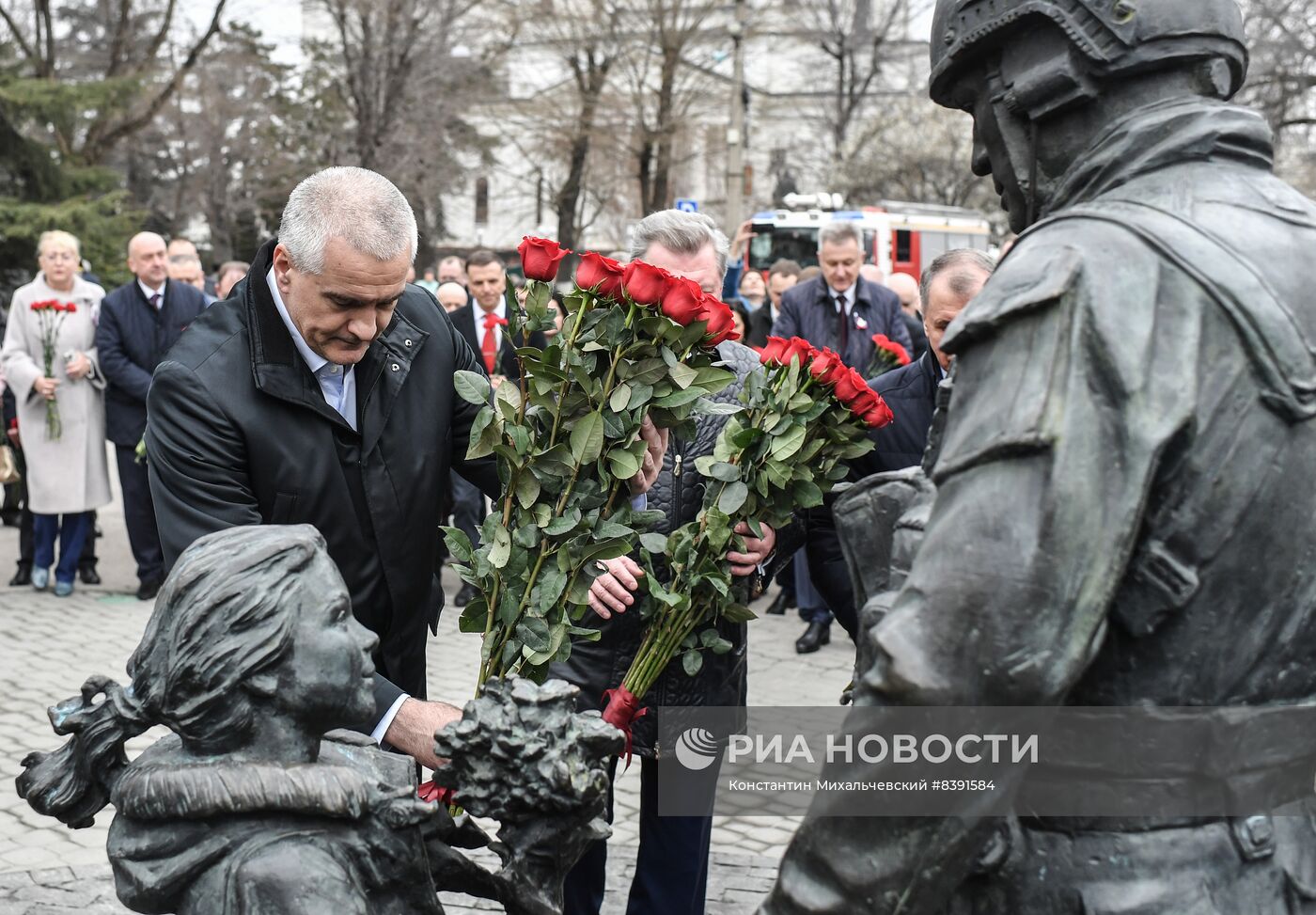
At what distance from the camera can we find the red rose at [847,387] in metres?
3.24

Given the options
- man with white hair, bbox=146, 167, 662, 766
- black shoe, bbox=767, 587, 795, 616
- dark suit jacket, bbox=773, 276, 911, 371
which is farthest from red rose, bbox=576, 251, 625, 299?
dark suit jacket, bbox=773, 276, 911, 371

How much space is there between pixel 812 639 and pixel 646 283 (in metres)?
6.12

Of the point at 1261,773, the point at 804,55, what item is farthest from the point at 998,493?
the point at 804,55

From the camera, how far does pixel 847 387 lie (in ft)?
10.6

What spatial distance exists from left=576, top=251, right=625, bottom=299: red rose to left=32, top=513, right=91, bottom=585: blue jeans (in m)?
7.98

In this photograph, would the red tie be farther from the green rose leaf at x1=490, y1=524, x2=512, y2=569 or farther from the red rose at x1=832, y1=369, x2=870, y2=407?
the green rose leaf at x1=490, y1=524, x2=512, y2=569

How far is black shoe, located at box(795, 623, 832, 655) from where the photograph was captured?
8750 mm

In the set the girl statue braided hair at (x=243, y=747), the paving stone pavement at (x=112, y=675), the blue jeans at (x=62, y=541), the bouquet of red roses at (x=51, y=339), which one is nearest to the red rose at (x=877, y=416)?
the girl statue braided hair at (x=243, y=747)

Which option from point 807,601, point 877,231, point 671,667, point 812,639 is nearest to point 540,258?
point 671,667

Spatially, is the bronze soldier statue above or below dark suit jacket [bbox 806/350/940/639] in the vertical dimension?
above

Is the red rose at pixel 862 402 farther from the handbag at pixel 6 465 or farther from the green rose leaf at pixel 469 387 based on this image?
the handbag at pixel 6 465

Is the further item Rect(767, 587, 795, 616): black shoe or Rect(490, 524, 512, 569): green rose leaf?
Rect(767, 587, 795, 616): black shoe

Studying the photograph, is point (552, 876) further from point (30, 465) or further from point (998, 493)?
point (30, 465)

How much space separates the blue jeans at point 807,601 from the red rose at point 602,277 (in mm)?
6057
